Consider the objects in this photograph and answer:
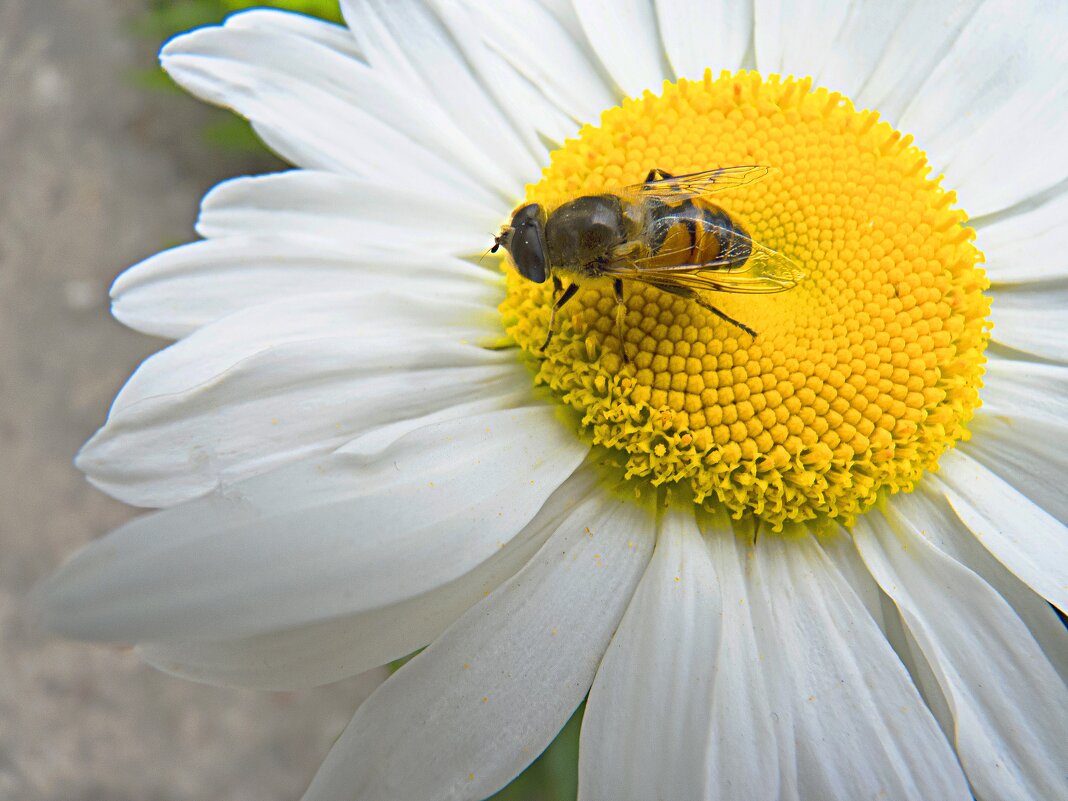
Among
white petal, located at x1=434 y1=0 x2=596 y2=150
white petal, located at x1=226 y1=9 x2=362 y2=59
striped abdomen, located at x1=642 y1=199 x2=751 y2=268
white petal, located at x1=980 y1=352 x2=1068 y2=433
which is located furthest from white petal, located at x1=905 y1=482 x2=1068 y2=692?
white petal, located at x1=226 y1=9 x2=362 y2=59

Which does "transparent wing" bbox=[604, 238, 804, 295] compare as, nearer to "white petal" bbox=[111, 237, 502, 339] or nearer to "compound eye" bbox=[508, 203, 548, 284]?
"compound eye" bbox=[508, 203, 548, 284]

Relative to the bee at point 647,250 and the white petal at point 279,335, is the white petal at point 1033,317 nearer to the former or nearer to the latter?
the bee at point 647,250

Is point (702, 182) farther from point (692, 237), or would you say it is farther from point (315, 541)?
point (315, 541)

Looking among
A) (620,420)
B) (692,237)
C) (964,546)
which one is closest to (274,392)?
(620,420)

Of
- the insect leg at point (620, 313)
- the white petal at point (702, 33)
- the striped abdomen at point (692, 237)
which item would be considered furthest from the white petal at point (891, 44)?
the insect leg at point (620, 313)

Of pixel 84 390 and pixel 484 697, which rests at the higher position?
pixel 484 697

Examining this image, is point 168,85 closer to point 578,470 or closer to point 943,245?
point 578,470

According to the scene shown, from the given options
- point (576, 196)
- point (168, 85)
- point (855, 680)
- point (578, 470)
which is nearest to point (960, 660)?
point (855, 680)
